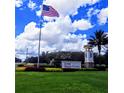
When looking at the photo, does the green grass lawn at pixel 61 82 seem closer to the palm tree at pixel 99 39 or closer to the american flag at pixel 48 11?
the palm tree at pixel 99 39

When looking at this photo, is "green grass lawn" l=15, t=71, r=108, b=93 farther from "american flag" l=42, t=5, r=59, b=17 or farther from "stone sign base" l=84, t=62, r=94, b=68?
"american flag" l=42, t=5, r=59, b=17

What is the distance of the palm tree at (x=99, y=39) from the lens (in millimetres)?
3471

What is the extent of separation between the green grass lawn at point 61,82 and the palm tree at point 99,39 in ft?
0.80

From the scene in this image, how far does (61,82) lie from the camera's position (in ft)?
11.3

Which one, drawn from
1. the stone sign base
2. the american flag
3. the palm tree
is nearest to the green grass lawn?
the stone sign base

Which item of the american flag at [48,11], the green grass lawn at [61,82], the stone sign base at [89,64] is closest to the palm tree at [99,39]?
the stone sign base at [89,64]

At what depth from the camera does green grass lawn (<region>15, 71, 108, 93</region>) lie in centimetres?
343

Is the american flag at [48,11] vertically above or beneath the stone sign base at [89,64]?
above

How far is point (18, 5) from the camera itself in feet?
11.2

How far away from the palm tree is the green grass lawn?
0.80 feet

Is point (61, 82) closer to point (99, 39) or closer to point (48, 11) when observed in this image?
point (99, 39)

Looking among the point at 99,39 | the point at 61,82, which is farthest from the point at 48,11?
the point at 61,82
